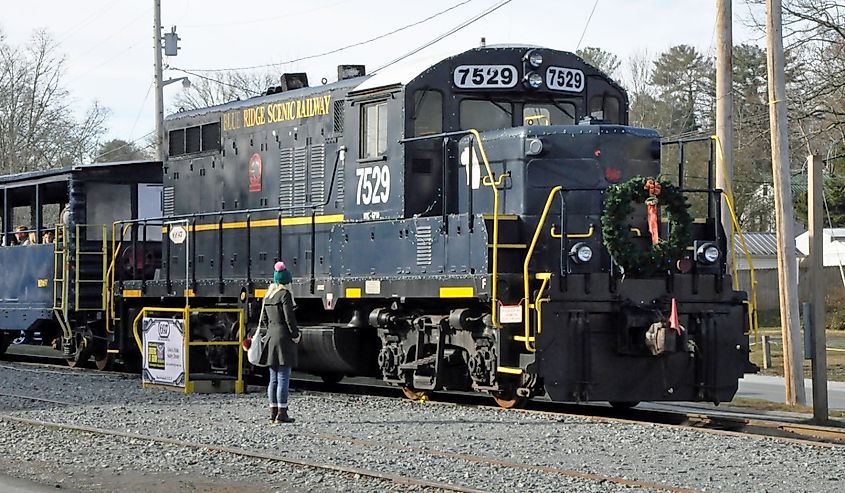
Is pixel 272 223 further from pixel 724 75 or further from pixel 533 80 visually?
pixel 724 75

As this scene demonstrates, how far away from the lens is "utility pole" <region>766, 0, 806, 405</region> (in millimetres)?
15617

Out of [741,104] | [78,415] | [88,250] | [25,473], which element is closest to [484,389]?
[78,415]

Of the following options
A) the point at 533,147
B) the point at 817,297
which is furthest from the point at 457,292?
the point at 817,297

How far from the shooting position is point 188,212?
741 inches

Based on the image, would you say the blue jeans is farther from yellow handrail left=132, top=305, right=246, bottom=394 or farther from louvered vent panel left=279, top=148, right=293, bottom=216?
louvered vent panel left=279, top=148, right=293, bottom=216

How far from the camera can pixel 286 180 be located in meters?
16.5

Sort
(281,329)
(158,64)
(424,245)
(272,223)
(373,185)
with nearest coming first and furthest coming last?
(281,329), (424,245), (373,185), (272,223), (158,64)

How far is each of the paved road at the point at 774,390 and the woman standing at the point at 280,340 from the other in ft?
24.2

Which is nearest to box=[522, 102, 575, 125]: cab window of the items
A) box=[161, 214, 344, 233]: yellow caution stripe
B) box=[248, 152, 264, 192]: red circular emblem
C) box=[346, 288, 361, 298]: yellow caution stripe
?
box=[161, 214, 344, 233]: yellow caution stripe

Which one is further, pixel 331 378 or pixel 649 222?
pixel 331 378

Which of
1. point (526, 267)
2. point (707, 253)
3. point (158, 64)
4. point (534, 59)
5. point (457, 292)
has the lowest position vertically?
point (457, 292)

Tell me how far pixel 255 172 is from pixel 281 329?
15.4 ft

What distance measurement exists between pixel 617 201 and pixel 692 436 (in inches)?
105

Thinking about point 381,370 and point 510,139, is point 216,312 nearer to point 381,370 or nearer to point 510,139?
point 381,370
